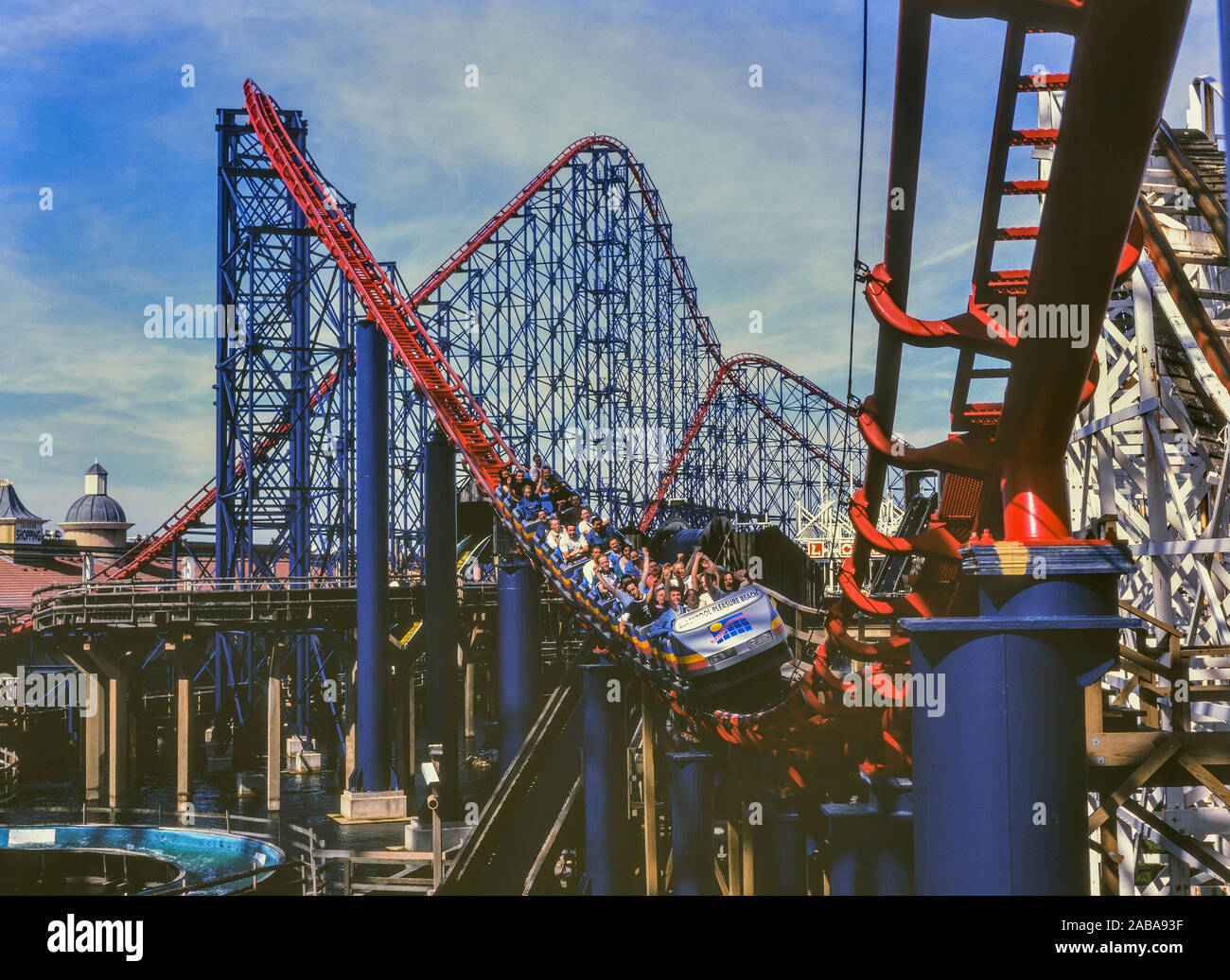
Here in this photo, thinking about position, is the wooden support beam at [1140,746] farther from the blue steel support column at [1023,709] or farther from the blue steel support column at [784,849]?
the blue steel support column at [1023,709]

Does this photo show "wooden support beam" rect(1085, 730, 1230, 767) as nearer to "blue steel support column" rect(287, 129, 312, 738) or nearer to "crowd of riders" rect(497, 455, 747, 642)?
"crowd of riders" rect(497, 455, 747, 642)

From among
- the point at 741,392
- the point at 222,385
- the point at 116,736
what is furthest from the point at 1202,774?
the point at 741,392

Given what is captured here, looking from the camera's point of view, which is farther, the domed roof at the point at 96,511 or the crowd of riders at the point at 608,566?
the domed roof at the point at 96,511

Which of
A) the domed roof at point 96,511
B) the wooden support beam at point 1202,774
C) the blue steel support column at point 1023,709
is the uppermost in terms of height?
the domed roof at point 96,511

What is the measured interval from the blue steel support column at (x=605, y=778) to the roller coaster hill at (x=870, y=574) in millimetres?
23

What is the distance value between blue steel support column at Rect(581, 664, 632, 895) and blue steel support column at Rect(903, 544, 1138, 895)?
5037 mm

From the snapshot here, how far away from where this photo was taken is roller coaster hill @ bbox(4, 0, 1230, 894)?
5.86 feet

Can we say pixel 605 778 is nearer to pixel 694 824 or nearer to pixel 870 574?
pixel 694 824

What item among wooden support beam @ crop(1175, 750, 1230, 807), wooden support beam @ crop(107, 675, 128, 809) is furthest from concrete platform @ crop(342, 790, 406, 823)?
wooden support beam @ crop(1175, 750, 1230, 807)

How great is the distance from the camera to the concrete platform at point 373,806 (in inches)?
512

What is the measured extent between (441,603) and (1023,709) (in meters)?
11.1

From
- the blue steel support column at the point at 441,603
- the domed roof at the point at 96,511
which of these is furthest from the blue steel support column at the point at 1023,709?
the domed roof at the point at 96,511

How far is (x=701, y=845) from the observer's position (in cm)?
646
